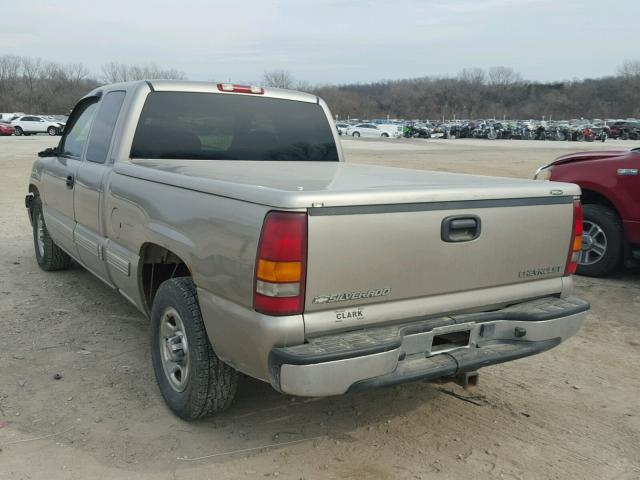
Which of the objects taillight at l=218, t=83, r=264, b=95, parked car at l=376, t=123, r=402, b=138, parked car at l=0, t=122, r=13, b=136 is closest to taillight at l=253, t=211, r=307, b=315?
taillight at l=218, t=83, r=264, b=95

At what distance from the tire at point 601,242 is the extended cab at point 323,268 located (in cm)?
330

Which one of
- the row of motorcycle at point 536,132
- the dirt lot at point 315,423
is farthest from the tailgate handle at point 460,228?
the row of motorcycle at point 536,132

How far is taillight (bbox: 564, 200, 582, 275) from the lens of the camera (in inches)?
133

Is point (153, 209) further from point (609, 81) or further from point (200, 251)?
point (609, 81)

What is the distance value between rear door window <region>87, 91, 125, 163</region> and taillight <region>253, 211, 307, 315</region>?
2295 mm

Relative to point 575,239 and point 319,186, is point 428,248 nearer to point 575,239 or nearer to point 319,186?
point 319,186

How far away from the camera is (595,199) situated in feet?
22.0

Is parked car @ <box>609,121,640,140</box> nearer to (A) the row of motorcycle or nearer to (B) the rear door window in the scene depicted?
(A) the row of motorcycle

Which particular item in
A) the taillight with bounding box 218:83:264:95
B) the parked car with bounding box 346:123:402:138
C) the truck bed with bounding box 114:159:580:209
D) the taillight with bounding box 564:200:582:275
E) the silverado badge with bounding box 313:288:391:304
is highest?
the taillight with bounding box 218:83:264:95

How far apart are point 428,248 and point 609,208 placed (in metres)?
4.52

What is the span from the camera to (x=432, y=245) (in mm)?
2875

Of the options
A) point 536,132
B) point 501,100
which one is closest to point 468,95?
point 501,100

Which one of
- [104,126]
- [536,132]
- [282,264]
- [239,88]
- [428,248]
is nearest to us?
[282,264]

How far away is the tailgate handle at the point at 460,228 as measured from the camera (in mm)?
2900
